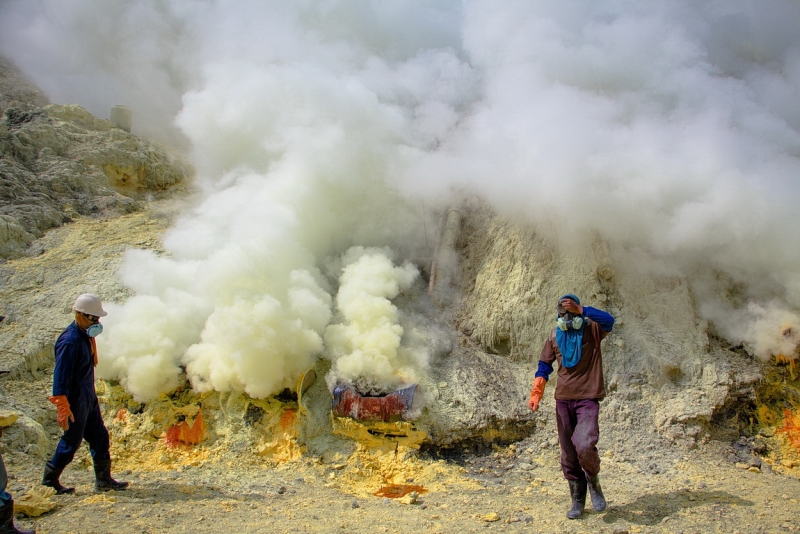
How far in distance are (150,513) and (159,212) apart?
6.29m

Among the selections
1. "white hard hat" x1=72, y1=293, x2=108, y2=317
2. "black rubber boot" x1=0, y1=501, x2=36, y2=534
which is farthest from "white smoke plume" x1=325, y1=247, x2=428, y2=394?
"black rubber boot" x1=0, y1=501, x2=36, y2=534

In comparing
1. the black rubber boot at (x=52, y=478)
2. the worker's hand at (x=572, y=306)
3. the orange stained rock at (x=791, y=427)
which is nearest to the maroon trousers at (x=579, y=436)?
the worker's hand at (x=572, y=306)

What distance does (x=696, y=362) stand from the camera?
5.48 metres

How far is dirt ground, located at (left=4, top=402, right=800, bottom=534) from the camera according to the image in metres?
3.54

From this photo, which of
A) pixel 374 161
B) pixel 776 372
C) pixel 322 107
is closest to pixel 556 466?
pixel 776 372

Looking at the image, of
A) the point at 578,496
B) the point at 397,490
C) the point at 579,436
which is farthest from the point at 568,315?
the point at 397,490

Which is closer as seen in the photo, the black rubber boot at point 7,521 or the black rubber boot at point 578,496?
the black rubber boot at point 7,521

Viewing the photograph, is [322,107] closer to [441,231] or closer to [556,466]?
[441,231]

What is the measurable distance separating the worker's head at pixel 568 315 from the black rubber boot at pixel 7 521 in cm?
361

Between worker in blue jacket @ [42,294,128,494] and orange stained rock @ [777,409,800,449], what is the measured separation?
581cm

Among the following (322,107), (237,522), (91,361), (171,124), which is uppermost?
(171,124)

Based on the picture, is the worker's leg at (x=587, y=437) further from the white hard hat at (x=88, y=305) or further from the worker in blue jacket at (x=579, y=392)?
the white hard hat at (x=88, y=305)

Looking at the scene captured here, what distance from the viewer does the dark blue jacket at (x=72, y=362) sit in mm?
3895

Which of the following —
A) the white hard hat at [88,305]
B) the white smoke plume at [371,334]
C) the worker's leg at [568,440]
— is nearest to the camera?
the worker's leg at [568,440]
